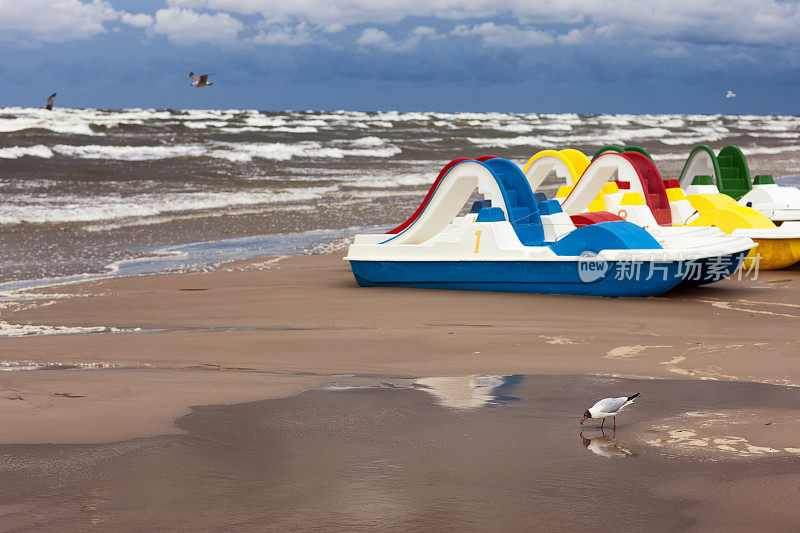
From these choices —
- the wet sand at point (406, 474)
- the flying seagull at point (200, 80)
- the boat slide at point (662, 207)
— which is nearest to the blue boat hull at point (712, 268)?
the boat slide at point (662, 207)

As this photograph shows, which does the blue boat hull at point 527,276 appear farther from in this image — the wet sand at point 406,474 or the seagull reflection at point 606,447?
the seagull reflection at point 606,447

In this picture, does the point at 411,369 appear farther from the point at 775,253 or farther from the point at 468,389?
the point at 775,253

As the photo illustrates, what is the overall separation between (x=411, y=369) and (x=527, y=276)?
3625 millimetres

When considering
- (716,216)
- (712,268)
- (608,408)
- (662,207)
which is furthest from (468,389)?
(662,207)

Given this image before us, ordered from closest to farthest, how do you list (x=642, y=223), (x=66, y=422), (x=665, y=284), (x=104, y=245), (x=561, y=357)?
(x=66, y=422), (x=561, y=357), (x=665, y=284), (x=642, y=223), (x=104, y=245)

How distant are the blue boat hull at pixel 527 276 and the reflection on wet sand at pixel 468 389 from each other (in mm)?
3638

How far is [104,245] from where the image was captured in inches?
629

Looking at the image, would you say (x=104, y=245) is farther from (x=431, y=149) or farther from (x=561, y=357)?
(x=431, y=149)

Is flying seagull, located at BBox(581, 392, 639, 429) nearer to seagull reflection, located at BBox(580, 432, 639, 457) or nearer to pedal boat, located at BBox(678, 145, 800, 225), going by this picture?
seagull reflection, located at BBox(580, 432, 639, 457)

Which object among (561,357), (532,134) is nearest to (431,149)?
(532,134)

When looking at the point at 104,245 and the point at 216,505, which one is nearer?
the point at 216,505

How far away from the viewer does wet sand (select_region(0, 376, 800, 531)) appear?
4027 mm

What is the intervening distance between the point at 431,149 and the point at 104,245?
111 ft

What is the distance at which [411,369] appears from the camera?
269 inches
